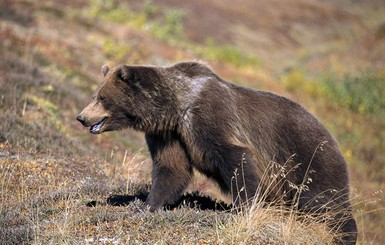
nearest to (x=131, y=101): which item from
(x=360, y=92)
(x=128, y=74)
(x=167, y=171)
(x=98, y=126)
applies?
(x=128, y=74)

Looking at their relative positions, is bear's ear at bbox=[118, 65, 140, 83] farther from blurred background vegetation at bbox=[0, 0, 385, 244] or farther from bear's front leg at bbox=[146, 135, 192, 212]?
blurred background vegetation at bbox=[0, 0, 385, 244]

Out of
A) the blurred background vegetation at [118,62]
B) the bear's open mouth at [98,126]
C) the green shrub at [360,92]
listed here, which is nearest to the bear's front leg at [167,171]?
the bear's open mouth at [98,126]

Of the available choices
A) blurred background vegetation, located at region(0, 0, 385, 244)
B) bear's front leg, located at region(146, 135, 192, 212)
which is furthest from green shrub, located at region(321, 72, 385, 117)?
bear's front leg, located at region(146, 135, 192, 212)

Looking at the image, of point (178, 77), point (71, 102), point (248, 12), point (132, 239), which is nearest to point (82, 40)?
point (71, 102)

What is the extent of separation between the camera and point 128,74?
21.4 ft

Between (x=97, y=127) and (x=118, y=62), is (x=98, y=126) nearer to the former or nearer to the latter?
(x=97, y=127)

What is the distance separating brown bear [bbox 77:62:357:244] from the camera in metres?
6.23

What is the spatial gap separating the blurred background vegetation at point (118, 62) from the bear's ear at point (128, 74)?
5.60ft

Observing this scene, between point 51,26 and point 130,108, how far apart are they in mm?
14946

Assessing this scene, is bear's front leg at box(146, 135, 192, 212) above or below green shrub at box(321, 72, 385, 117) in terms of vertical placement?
above

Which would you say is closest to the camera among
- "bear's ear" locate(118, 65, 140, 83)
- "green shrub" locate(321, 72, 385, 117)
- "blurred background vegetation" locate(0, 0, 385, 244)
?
"bear's ear" locate(118, 65, 140, 83)

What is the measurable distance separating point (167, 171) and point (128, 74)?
1173 millimetres

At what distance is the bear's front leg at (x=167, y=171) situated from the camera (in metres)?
6.62

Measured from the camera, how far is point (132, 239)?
5398 millimetres
